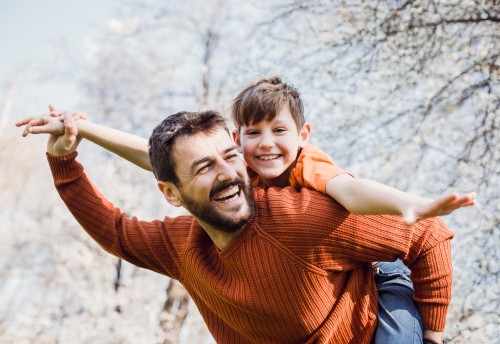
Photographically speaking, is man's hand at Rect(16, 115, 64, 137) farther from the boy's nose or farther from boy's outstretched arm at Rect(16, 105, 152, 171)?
the boy's nose

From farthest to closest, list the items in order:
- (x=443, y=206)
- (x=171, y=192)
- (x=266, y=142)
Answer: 1. (x=171, y=192)
2. (x=266, y=142)
3. (x=443, y=206)

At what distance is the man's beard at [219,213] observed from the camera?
2.13 meters

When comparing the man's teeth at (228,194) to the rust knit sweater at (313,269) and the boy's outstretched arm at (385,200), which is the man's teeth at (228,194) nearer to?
the rust knit sweater at (313,269)

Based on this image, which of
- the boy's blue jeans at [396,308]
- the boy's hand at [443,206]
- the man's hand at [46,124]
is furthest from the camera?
the man's hand at [46,124]

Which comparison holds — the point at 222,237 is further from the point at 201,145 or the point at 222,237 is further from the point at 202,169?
the point at 201,145

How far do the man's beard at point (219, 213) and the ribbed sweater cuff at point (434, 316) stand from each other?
78 cm

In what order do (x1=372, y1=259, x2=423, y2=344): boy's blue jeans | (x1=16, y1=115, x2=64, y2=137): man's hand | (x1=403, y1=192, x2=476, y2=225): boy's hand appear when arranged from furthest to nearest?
(x1=16, y1=115, x2=64, y2=137): man's hand, (x1=372, y1=259, x2=423, y2=344): boy's blue jeans, (x1=403, y1=192, x2=476, y2=225): boy's hand

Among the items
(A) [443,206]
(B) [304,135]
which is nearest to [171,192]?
(B) [304,135]

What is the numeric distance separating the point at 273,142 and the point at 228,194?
0.31 metres

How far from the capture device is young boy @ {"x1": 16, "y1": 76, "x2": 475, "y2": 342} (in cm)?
199

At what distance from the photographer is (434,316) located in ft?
6.75

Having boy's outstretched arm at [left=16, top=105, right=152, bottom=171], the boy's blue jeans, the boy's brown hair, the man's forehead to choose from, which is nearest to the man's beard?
the man's forehead

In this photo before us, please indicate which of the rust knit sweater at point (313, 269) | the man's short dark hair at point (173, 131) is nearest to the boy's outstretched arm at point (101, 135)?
the man's short dark hair at point (173, 131)

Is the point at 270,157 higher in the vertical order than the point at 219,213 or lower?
higher
